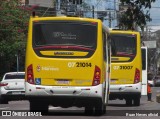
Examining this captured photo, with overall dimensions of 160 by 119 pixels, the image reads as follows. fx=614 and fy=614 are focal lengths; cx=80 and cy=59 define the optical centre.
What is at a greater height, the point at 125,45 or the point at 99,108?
the point at 125,45

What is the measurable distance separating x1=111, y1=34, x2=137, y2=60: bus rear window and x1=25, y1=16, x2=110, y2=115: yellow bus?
345 inches

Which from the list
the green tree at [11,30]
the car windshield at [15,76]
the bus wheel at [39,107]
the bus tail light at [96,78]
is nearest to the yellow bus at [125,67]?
the car windshield at [15,76]

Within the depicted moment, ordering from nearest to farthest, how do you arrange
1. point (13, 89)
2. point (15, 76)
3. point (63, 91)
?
1. point (63, 91)
2. point (13, 89)
3. point (15, 76)

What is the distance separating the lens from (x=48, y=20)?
19.4 m

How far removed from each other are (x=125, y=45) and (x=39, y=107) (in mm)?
9477

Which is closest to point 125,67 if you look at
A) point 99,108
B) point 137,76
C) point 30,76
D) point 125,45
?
point 137,76

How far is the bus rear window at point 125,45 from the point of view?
2820 centimetres

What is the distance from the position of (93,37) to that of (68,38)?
0.79 meters

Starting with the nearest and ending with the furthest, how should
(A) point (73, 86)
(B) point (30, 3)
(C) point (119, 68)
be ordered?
(A) point (73, 86) → (C) point (119, 68) → (B) point (30, 3)

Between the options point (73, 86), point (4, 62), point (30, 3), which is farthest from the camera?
point (30, 3)

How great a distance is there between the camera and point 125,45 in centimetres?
2841

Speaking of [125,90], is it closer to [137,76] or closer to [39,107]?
[137,76]

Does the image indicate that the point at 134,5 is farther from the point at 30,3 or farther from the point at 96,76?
the point at 30,3

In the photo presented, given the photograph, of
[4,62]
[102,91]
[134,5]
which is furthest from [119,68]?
[4,62]
